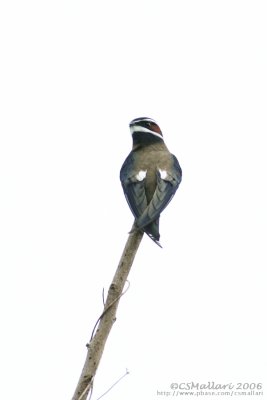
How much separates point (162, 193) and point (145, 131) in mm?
1472

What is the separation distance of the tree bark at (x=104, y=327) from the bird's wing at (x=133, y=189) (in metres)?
1.91

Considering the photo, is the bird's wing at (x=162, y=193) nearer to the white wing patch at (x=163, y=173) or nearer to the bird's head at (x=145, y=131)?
the white wing patch at (x=163, y=173)

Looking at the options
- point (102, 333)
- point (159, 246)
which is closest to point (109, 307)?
point (102, 333)

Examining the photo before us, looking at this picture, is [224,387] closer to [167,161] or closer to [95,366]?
[167,161]

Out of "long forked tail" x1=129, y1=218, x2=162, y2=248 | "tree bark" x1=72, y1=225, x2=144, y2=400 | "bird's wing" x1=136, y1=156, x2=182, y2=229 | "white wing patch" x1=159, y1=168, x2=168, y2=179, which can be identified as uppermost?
"white wing patch" x1=159, y1=168, x2=168, y2=179

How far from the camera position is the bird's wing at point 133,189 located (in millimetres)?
7531

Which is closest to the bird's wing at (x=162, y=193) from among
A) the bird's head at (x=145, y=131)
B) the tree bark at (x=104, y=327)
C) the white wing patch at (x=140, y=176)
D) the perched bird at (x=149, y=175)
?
the perched bird at (x=149, y=175)

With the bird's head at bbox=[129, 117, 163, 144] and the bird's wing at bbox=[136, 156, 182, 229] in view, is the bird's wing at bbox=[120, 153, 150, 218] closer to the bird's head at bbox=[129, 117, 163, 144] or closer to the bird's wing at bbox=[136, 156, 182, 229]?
the bird's wing at bbox=[136, 156, 182, 229]

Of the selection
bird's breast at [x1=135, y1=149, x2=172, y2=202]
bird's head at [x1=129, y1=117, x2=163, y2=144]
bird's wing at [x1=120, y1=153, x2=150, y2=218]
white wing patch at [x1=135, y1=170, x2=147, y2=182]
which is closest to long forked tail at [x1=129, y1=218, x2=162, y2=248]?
bird's wing at [x1=120, y1=153, x2=150, y2=218]

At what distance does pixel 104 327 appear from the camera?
15.9ft

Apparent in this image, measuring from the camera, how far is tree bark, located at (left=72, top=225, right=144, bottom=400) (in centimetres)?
450

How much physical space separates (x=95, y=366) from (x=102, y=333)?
245 mm

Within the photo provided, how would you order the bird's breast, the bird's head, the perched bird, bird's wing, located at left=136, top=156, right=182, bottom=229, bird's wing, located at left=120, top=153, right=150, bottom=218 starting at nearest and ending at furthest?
bird's wing, located at left=136, top=156, right=182, bottom=229 < the perched bird < bird's wing, located at left=120, top=153, right=150, bottom=218 < the bird's breast < the bird's head

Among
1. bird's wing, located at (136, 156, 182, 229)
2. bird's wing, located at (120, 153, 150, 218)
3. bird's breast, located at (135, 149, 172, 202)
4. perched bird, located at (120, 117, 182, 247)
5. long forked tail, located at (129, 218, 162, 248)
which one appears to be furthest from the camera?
bird's breast, located at (135, 149, 172, 202)
